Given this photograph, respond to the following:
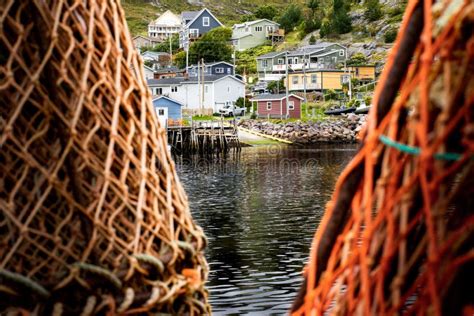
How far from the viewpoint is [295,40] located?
135m

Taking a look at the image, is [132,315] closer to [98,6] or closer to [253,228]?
[98,6]

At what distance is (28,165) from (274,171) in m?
48.2

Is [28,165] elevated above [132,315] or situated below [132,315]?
above

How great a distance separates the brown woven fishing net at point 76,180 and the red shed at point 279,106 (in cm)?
8522

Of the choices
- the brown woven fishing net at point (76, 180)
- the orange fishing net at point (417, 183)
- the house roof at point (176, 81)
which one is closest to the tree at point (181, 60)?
the house roof at point (176, 81)

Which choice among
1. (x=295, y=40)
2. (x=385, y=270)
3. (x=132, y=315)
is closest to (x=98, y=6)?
(x=132, y=315)

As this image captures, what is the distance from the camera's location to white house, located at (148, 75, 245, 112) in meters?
89.1

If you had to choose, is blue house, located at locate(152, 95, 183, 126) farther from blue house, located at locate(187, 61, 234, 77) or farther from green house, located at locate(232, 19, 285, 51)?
green house, located at locate(232, 19, 285, 51)

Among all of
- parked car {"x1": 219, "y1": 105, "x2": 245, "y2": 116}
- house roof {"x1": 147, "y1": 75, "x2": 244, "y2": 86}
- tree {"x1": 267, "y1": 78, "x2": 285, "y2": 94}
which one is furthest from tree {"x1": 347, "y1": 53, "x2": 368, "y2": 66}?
house roof {"x1": 147, "y1": 75, "x2": 244, "y2": 86}

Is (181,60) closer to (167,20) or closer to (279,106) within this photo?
(279,106)

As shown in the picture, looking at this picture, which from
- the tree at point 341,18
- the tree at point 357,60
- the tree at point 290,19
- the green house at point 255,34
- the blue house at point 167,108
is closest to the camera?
the blue house at point 167,108

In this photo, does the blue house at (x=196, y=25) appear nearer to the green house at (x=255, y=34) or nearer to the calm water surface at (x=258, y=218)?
the green house at (x=255, y=34)

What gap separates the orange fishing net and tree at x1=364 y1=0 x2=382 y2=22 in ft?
419

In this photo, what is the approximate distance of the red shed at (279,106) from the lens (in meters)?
88.8
